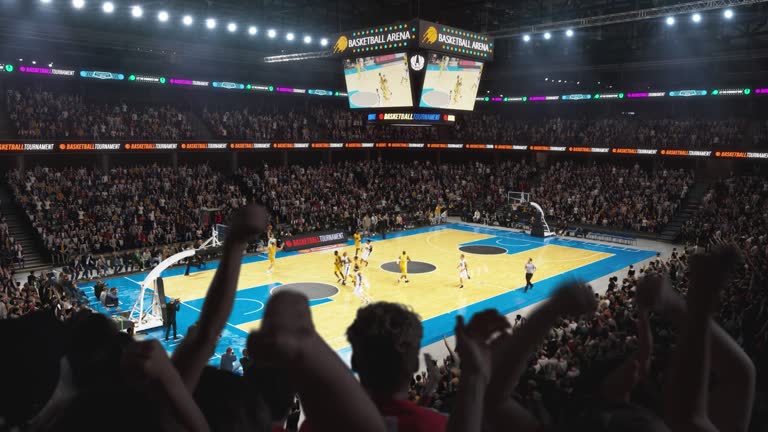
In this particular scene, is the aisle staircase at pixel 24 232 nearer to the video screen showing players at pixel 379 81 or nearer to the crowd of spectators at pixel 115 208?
the crowd of spectators at pixel 115 208

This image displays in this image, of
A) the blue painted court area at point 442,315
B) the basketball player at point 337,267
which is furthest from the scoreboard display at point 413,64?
the blue painted court area at point 442,315

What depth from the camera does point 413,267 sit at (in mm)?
26922

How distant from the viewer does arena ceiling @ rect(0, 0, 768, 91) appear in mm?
32750

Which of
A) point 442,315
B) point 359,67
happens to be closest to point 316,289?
point 442,315

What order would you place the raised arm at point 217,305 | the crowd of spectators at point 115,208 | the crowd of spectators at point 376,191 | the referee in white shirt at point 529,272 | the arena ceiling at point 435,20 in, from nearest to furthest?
the raised arm at point 217,305
the referee in white shirt at point 529,272
the crowd of spectators at point 115,208
the arena ceiling at point 435,20
the crowd of spectators at point 376,191

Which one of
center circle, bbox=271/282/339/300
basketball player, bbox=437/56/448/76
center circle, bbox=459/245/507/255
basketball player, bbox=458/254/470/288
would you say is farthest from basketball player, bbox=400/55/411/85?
center circle, bbox=459/245/507/255

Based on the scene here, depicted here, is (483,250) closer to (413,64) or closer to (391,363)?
(413,64)

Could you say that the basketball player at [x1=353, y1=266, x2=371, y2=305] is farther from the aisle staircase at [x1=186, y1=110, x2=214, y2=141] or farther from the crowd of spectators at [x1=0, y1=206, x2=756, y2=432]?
the aisle staircase at [x1=186, y1=110, x2=214, y2=141]

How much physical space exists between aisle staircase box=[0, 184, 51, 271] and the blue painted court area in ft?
13.0

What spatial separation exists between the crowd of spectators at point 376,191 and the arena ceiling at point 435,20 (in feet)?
30.1

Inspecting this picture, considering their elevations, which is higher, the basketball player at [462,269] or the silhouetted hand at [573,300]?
the silhouetted hand at [573,300]

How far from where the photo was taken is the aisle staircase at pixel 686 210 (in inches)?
1383

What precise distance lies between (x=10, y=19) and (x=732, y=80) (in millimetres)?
46339

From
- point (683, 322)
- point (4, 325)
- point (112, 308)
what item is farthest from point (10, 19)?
point (683, 322)
